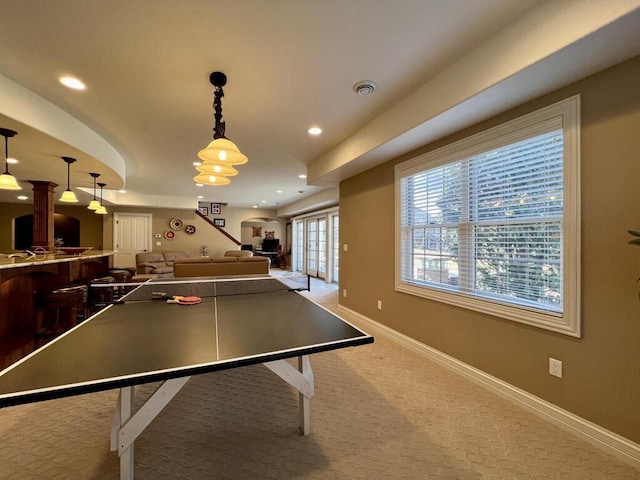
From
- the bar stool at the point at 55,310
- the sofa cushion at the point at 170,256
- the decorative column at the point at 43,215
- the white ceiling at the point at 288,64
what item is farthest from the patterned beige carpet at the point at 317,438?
the sofa cushion at the point at 170,256

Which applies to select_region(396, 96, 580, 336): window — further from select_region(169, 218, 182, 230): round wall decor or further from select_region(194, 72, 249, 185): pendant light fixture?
Result: select_region(169, 218, 182, 230): round wall decor

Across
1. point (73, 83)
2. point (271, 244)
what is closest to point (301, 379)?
point (73, 83)

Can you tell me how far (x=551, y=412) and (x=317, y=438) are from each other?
1.70 m

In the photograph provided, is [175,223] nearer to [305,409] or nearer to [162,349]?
[305,409]

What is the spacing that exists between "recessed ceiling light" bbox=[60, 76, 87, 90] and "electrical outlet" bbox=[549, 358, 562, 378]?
172 inches

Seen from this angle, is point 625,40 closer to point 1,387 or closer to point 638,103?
point 638,103

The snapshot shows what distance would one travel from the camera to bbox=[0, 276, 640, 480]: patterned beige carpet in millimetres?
1541

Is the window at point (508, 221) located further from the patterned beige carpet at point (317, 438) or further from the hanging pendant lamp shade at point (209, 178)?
the hanging pendant lamp shade at point (209, 178)

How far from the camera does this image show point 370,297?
4.04 meters

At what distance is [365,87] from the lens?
95.1 inches

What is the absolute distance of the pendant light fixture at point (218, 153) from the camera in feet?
6.57

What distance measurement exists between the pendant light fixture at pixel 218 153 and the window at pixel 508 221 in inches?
81.3

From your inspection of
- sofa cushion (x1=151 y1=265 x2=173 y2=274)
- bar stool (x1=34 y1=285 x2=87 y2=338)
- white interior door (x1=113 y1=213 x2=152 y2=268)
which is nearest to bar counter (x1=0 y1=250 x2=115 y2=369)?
bar stool (x1=34 y1=285 x2=87 y2=338)

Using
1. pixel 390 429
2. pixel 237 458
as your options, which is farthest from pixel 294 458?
pixel 390 429
